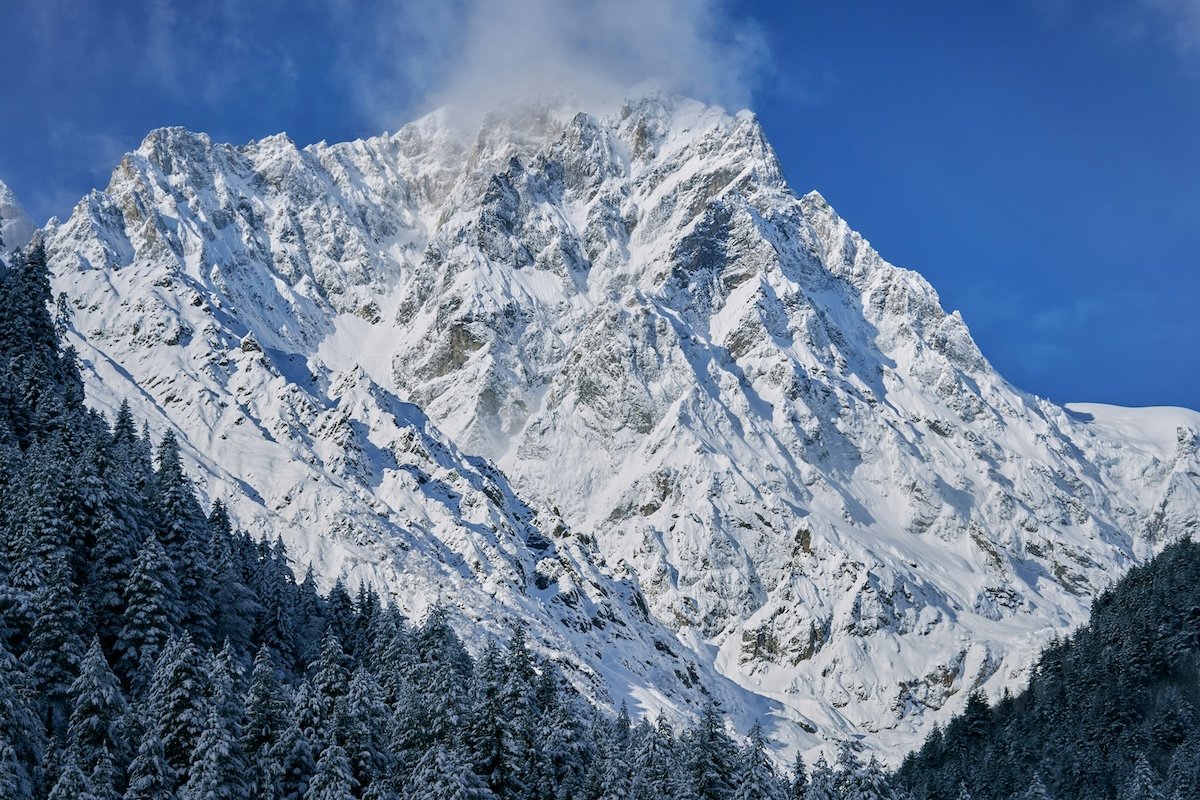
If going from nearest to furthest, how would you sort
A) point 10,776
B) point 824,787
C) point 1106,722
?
point 10,776, point 824,787, point 1106,722

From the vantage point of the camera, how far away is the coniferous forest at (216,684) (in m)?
51.2

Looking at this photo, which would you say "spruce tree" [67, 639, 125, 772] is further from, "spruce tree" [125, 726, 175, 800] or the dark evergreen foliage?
the dark evergreen foliage

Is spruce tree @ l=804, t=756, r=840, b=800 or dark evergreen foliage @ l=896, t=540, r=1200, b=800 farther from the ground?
dark evergreen foliage @ l=896, t=540, r=1200, b=800

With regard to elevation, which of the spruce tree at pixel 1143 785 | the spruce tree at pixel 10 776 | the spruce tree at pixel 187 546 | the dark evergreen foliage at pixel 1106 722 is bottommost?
the spruce tree at pixel 10 776

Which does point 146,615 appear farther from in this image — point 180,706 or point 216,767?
point 216,767

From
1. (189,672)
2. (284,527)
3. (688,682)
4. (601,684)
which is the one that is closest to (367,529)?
(284,527)

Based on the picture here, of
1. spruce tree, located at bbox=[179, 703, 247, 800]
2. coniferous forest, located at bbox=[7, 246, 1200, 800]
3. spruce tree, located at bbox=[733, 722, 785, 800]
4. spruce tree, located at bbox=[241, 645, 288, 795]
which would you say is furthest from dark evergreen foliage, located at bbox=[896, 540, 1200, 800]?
spruce tree, located at bbox=[179, 703, 247, 800]

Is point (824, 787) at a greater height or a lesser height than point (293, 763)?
greater

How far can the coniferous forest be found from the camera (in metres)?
51.2

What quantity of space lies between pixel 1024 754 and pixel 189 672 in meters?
89.4

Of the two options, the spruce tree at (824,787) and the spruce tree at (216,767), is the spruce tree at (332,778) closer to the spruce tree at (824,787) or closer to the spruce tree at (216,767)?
the spruce tree at (216,767)

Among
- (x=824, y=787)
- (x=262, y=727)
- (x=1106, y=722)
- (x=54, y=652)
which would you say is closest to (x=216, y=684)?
(x=262, y=727)

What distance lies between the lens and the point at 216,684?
53250 millimetres

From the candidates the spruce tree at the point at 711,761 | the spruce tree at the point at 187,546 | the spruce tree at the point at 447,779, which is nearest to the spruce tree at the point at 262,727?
the spruce tree at the point at 447,779
